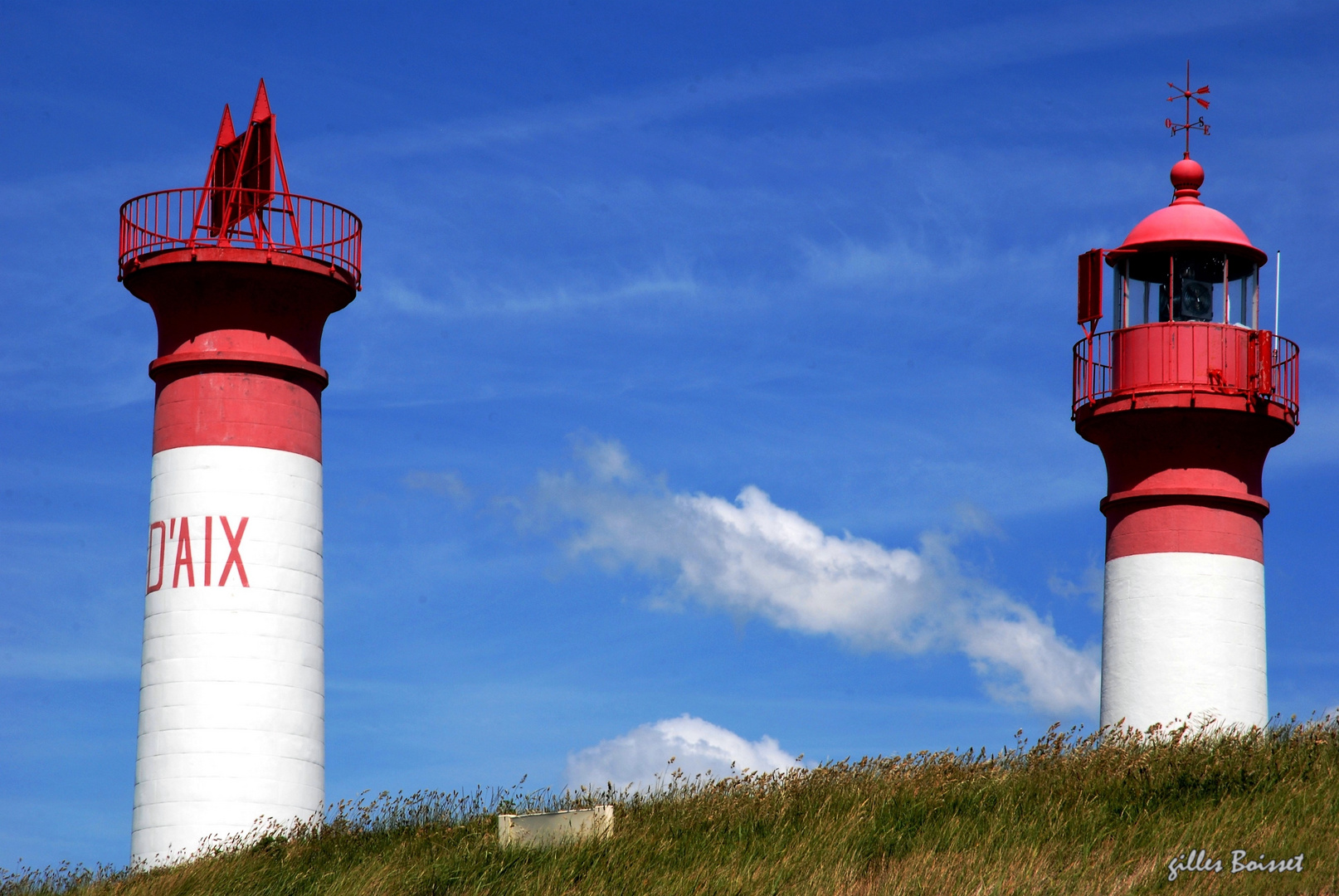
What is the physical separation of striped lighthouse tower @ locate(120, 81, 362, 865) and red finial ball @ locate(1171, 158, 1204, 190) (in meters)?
11.1

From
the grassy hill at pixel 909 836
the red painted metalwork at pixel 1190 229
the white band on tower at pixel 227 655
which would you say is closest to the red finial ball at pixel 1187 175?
the red painted metalwork at pixel 1190 229

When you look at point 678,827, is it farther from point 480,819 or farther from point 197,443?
point 197,443

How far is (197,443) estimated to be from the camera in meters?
22.0

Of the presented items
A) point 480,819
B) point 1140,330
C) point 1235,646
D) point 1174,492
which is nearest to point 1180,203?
point 1140,330

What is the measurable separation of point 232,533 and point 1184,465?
38.6 feet

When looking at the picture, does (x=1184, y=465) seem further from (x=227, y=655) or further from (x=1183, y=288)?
(x=227, y=655)

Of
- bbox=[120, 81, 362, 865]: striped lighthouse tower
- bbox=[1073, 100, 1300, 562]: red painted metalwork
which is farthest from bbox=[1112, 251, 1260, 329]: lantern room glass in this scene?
bbox=[120, 81, 362, 865]: striped lighthouse tower

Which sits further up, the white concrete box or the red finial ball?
the red finial ball

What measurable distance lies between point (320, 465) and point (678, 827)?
24.9 ft

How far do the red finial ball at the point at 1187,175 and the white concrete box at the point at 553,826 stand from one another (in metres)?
12.3

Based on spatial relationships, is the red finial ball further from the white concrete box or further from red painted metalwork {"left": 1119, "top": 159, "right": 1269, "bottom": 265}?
the white concrete box

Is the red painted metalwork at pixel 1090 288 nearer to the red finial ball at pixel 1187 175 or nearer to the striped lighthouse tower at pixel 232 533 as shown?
the red finial ball at pixel 1187 175

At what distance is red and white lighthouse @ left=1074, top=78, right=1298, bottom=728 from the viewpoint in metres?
22.4

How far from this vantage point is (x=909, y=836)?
16.9 meters
